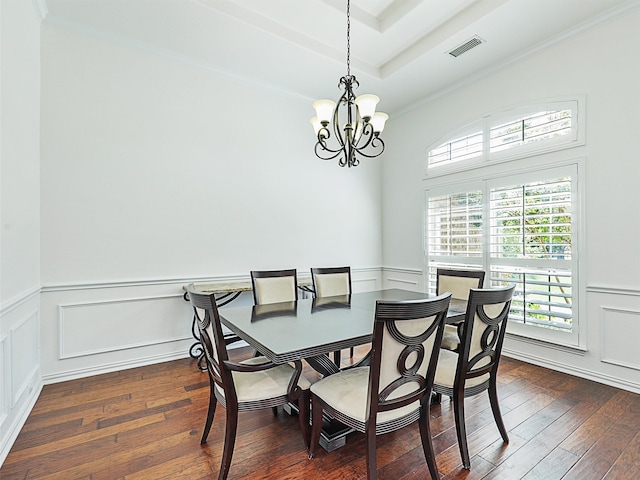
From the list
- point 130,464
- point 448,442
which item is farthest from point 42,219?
point 448,442

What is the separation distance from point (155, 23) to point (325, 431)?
3.66m

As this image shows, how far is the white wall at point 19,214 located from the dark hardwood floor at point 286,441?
0.87ft

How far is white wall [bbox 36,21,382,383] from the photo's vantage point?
9.77ft

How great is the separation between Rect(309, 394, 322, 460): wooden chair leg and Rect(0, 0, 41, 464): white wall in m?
1.80

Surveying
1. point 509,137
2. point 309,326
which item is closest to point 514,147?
point 509,137

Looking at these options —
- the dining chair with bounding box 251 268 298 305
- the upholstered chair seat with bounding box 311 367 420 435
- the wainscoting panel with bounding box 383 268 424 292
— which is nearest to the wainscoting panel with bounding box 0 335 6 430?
the dining chair with bounding box 251 268 298 305

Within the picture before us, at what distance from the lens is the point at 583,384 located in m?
2.88

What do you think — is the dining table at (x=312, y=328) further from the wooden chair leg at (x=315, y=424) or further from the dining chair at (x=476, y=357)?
the dining chair at (x=476, y=357)

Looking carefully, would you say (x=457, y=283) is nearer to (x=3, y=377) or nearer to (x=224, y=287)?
(x=224, y=287)

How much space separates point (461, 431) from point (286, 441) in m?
1.05

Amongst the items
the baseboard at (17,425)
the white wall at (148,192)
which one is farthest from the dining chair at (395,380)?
the white wall at (148,192)

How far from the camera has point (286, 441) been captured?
2059 mm

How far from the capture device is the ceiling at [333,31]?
284 cm

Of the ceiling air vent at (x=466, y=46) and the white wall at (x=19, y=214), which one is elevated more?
the ceiling air vent at (x=466, y=46)
